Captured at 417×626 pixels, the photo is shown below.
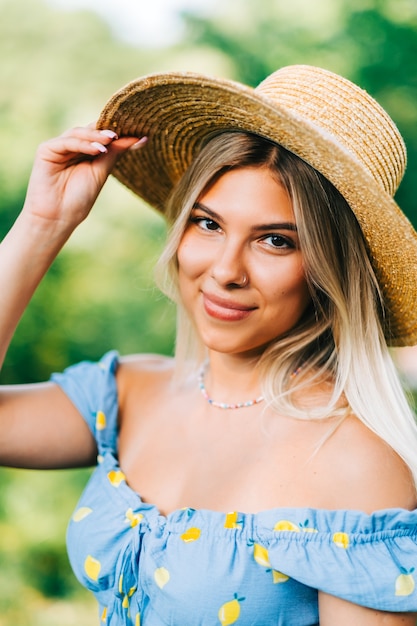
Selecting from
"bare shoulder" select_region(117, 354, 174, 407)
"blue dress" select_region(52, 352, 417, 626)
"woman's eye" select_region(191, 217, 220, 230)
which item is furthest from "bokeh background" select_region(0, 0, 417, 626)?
"blue dress" select_region(52, 352, 417, 626)

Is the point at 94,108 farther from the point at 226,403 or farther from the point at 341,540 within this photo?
the point at 341,540

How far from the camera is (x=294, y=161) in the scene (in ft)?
5.42

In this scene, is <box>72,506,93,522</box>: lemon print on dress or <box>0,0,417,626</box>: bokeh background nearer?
<box>72,506,93,522</box>: lemon print on dress

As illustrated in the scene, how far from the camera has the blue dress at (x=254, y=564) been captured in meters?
1.54

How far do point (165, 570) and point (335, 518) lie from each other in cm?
38

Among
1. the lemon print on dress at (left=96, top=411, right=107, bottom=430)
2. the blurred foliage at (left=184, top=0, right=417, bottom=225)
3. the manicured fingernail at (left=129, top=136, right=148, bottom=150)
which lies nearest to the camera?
the manicured fingernail at (left=129, top=136, right=148, bottom=150)

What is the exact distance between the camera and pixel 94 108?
4184 millimetres

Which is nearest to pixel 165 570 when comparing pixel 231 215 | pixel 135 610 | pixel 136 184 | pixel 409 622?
pixel 135 610

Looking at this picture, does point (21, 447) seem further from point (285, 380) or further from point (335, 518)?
point (335, 518)

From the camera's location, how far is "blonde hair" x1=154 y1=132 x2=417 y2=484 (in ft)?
5.43

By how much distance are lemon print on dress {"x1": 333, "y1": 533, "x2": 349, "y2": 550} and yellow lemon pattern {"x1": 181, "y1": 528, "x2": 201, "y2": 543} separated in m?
0.29

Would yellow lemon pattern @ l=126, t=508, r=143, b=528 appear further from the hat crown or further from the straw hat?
the hat crown

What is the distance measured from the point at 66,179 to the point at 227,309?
52cm

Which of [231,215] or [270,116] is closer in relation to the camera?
[270,116]
